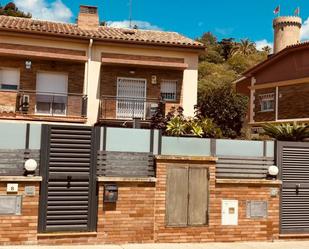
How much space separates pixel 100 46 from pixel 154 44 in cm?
244

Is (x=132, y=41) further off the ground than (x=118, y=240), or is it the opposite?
(x=132, y=41)

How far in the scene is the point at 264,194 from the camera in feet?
43.1

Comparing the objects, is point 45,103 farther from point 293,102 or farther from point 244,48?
point 244,48

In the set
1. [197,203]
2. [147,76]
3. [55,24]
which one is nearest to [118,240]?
[197,203]

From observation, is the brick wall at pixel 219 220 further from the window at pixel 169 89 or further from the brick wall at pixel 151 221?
the window at pixel 169 89

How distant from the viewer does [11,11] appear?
185ft

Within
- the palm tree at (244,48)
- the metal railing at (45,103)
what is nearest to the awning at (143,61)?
the metal railing at (45,103)

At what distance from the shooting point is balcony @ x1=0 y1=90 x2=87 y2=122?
19.0 m

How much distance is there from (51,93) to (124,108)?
10.7ft

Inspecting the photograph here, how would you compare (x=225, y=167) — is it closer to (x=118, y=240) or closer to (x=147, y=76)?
(x=118, y=240)

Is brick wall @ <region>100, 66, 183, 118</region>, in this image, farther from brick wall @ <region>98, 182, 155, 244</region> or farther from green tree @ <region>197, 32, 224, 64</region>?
green tree @ <region>197, 32, 224, 64</region>

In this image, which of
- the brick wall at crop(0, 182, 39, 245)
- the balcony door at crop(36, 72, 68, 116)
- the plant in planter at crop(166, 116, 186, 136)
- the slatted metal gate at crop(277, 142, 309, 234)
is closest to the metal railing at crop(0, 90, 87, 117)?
the balcony door at crop(36, 72, 68, 116)

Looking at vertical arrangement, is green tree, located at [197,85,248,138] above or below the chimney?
below

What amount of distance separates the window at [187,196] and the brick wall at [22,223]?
3.50 metres
